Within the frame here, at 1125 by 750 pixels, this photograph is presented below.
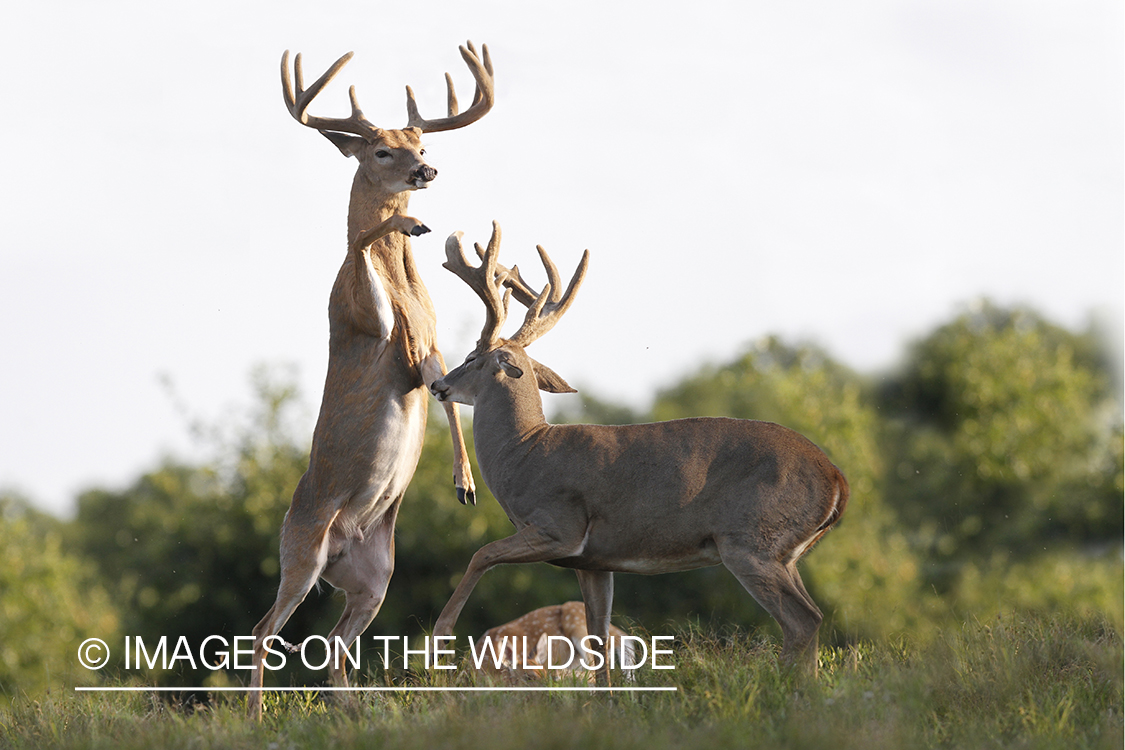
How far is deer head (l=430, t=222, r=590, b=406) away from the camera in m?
6.68

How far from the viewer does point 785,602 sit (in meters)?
5.86

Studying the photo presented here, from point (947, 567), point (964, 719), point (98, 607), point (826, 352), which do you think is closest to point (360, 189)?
point (964, 719)

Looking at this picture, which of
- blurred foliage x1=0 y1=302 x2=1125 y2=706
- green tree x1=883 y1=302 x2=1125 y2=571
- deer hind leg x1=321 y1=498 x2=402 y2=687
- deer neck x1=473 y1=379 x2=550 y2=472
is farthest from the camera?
green tree x1=883 y1=302 x2=1125 y2=571

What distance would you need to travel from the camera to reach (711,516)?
237 inches

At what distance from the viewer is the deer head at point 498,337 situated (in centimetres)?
668

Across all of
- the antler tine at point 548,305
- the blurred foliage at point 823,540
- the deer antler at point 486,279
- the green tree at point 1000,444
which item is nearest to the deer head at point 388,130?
the deer antler at point 486,279

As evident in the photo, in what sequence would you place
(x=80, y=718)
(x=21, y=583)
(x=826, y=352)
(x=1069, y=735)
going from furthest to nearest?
(x=826, y=352)
(x=21, y=583)
(x=80, y=718)
(x=1069, y=735)

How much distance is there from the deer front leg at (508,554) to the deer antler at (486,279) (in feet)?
4.14

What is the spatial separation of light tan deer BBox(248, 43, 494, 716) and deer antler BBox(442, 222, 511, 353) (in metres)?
0.35

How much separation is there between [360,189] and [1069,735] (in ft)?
17.5

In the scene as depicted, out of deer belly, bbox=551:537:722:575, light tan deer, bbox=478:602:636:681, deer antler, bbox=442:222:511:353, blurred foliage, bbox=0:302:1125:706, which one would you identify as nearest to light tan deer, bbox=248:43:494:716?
deer antler, bbox=442:222:511:353

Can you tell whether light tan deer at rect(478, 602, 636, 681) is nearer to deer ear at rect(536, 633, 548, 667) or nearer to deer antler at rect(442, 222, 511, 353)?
deer ear at rect(536, 633, 548, 667)

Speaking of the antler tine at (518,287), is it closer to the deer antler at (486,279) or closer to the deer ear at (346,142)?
the deer antler at (486,279)

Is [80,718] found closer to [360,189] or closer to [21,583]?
[360,189]
